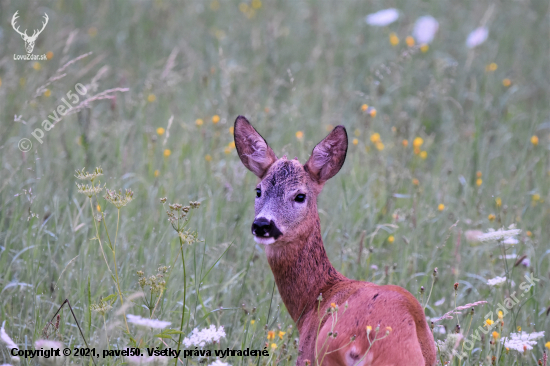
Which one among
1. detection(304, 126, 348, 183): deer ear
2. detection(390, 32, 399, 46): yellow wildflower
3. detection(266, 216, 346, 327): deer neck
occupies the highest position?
detection(390, 32, 399, 46): yellow wildflower

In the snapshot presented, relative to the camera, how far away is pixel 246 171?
4.82 metres

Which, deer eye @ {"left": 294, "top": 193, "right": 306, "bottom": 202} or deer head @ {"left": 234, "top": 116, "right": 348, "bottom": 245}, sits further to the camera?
deer eye @ {"left": 294, "top": 193, "right": 306, "bottom": 202}

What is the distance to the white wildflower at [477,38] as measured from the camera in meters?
7.68

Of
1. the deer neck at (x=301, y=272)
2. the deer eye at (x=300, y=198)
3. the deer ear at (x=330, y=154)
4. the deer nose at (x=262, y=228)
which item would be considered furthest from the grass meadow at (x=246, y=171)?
the deer ear at (x=330, y=154)

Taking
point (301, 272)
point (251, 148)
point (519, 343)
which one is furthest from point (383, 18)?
point (519, 343)

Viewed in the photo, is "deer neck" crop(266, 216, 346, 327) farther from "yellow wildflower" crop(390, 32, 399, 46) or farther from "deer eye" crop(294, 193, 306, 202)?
"yellow wildflower" crop(390, 32, 399, 46)

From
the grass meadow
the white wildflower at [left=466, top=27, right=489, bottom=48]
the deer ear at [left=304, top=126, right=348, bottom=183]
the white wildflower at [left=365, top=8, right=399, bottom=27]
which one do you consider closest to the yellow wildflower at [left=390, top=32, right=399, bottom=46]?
the grass meadow

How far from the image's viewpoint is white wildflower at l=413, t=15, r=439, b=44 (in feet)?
27.0

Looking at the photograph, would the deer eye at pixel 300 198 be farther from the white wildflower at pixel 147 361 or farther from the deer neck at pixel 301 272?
the white wildflower at pixel 147 361

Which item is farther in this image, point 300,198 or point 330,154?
point 330,154

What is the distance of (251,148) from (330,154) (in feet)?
1.51

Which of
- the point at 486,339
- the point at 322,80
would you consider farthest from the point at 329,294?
the point at 322,80

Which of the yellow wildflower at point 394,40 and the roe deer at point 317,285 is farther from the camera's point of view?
the yellow wildflower at point 394,40

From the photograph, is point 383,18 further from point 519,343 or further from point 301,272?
point 519,343
